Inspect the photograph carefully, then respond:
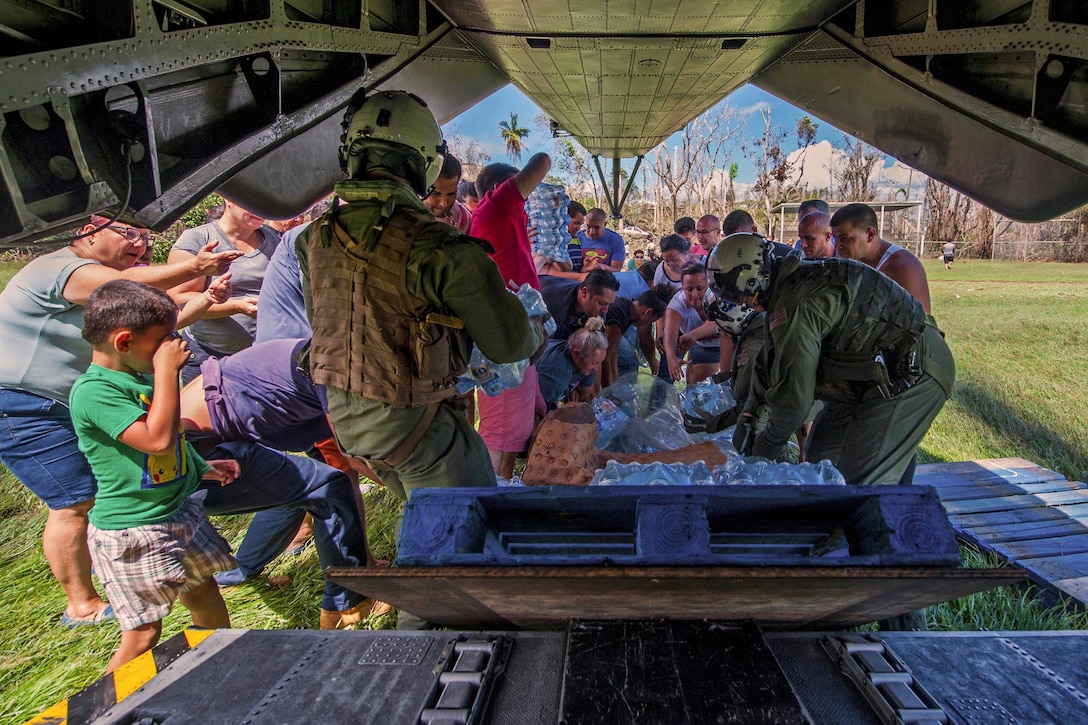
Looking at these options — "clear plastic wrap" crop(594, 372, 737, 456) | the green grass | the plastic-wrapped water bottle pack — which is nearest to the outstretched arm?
"clear plastic wrap" crop(594, 372, 737, 456)

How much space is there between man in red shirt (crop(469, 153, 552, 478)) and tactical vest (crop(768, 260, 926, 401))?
151cm

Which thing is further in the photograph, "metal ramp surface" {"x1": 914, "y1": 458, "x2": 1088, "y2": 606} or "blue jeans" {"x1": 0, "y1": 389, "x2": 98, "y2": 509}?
"metal ramp surface" {"x1": 914, "y1": 458, "x2": 1088, "y2": 606}

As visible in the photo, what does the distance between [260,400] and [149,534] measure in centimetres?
59

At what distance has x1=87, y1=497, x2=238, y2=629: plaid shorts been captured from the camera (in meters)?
1.86

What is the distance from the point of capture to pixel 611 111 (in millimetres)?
4508

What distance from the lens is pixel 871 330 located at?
7.95 ft

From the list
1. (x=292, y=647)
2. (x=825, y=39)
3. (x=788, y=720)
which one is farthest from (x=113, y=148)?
(x=825, y=39)

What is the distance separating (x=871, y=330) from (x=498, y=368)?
156 cm

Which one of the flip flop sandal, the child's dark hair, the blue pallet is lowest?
the flip flop sandal

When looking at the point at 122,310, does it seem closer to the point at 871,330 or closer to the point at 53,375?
the point at 53,375

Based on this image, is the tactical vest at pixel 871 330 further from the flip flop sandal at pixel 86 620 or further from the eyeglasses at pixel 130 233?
the flip flop sandal at pixel 86 620

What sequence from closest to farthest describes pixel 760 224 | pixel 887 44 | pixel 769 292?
pixel 769 292, pixel 887 44, pixel 760 224

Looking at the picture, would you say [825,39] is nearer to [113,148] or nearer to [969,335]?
[113,148]

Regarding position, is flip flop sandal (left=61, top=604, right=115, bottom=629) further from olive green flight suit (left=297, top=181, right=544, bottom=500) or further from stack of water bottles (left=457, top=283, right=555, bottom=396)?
stack of water bottles (left=457, top=283, right=555, bottom=396)
